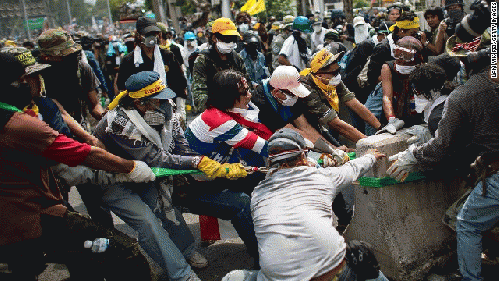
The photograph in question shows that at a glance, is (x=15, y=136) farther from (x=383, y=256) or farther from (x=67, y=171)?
(x=383, y=256)

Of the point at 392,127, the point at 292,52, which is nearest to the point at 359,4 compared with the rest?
the point at 292,52

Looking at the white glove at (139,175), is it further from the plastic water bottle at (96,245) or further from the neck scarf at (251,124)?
the neck scarf at (251,124)

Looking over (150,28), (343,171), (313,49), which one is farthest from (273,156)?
(313,49)

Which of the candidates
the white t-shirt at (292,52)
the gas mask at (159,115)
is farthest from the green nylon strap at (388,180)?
the white t-shirt at (292,52)

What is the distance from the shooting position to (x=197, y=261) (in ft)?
15.6

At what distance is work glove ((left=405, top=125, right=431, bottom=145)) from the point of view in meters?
4.20

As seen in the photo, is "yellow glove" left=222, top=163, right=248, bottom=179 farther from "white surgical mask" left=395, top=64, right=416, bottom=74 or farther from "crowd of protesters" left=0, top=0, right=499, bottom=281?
"white surgical mask" left=395, top=64, right=416, bottom=74

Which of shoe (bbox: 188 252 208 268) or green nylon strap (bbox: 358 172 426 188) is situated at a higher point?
green nylon strap (bbox: 358 172 426 188)

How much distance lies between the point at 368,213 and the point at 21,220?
236 cm

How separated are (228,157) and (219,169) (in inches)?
9.4

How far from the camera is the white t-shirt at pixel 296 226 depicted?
2.95 m

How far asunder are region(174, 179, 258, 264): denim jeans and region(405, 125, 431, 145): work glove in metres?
1.33

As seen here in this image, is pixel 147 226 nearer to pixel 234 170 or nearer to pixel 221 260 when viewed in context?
pixel 234 170

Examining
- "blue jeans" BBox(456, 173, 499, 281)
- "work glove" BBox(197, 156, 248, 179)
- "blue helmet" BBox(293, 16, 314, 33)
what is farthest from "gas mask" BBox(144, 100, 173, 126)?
"blue helmet" BBox(293, 16, 314, 33)
